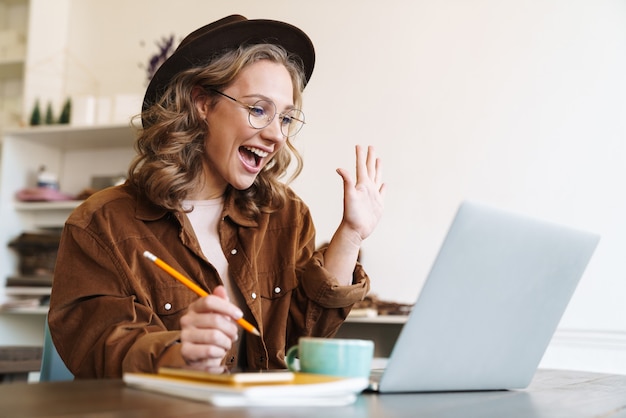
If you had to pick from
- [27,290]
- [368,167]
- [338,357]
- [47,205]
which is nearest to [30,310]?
[27,290]

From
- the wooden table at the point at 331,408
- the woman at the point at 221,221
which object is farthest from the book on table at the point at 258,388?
the woman at the point at 221,221

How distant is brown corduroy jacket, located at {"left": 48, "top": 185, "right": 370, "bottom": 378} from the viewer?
136 cm

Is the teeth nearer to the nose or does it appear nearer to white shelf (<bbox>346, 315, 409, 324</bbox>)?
the nose

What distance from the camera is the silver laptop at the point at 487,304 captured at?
0.91 metres

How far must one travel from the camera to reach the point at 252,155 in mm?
1795

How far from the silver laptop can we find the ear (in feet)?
3.35

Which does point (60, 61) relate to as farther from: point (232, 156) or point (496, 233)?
point (496, 233)

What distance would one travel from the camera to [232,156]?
1.74 metres

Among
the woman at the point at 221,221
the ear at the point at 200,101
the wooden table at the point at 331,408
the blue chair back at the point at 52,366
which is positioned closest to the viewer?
the wooden table at the point at 331,408

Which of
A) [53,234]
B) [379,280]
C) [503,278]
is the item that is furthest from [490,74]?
[503,278]

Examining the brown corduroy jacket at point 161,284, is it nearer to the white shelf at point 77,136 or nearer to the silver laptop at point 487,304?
the silver laptop at point 487,304

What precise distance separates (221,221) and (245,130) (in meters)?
0.23

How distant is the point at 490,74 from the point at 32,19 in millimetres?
2539

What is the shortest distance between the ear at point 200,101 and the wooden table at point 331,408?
0.96 m
